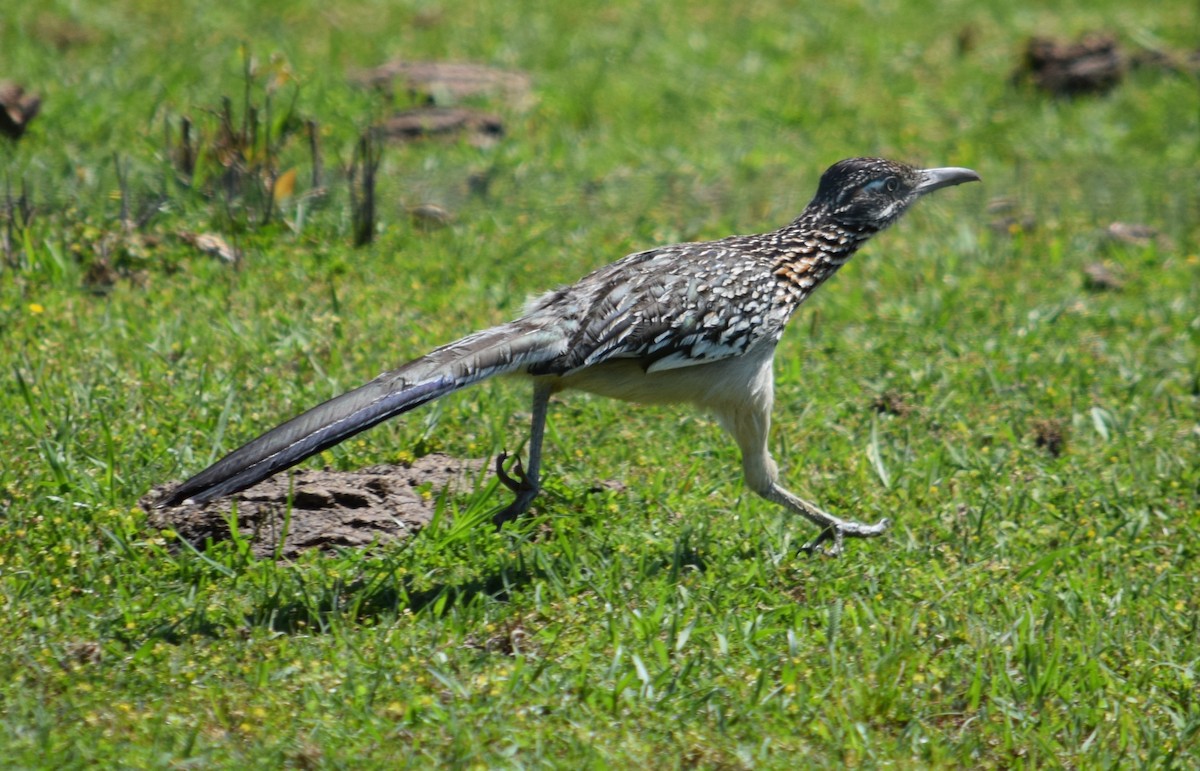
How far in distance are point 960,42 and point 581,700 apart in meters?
10.1

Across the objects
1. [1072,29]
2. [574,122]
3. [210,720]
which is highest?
[1072,29]

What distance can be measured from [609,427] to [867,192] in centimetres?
177

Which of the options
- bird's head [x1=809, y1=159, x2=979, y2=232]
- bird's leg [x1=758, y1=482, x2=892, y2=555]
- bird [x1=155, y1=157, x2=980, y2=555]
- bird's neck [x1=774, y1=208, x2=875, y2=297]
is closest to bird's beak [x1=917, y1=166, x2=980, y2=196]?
bird's head [x1=809, y1=159, x2=979, y2=232]

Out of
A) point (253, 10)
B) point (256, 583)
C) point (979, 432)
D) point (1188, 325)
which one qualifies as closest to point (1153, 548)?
point (979, 432)

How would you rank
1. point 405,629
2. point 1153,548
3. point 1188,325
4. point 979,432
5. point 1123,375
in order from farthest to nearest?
point 1188,325, point 1123,375, point 979,432, point 1153,548, point 405,629

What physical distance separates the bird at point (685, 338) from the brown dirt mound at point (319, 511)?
0.22m

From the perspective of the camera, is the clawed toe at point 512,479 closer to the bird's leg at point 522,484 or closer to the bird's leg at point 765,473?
the bird's leg at point 522,484

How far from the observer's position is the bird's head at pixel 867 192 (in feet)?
22.6

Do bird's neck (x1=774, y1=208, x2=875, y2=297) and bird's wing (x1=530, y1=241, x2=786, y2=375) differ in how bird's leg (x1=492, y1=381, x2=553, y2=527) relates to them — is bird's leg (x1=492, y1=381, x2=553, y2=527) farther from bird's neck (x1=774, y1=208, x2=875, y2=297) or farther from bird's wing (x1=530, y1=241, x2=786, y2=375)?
bird's neck (x1=774, y1=208, x2=875, y2=297)

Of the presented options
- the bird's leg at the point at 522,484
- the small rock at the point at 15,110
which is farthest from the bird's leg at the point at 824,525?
the small rock at the point at 15,110

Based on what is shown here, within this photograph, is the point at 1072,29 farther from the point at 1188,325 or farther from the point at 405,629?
the point at 405,629

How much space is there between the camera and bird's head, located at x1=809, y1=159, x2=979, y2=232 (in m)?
6.90

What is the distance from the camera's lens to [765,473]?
6480mm

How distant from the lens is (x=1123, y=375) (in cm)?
834
